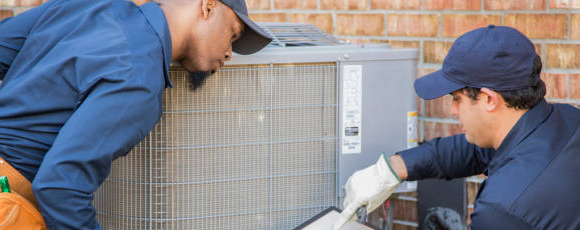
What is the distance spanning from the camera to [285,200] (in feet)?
7.05

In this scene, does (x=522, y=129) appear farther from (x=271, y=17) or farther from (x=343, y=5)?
(x=271, y=17)

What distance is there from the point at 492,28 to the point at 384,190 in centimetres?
66

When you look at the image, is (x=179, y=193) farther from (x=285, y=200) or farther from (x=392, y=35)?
(x=392, y=35)

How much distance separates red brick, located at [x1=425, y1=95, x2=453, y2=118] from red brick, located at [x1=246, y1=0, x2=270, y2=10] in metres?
1.00

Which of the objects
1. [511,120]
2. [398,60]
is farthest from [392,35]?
[511,120]

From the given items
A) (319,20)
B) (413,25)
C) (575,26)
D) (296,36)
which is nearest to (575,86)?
(575,26)

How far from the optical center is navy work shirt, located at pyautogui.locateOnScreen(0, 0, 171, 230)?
1468 mm

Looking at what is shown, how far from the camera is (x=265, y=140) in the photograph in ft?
6.83

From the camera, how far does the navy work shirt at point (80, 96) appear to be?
147 cm

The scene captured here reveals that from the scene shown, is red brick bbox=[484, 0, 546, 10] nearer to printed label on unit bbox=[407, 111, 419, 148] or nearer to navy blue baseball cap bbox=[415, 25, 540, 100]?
printed label on unit bbox=[407, 111, 419, 148]

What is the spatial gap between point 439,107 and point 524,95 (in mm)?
1092

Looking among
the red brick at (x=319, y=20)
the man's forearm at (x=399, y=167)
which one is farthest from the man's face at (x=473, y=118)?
the red brick at (x=319, y=20)

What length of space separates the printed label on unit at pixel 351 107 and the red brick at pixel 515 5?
0.83 m

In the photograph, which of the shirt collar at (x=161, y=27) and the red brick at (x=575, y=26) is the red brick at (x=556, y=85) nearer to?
the red brick at (x=575, y=26)
